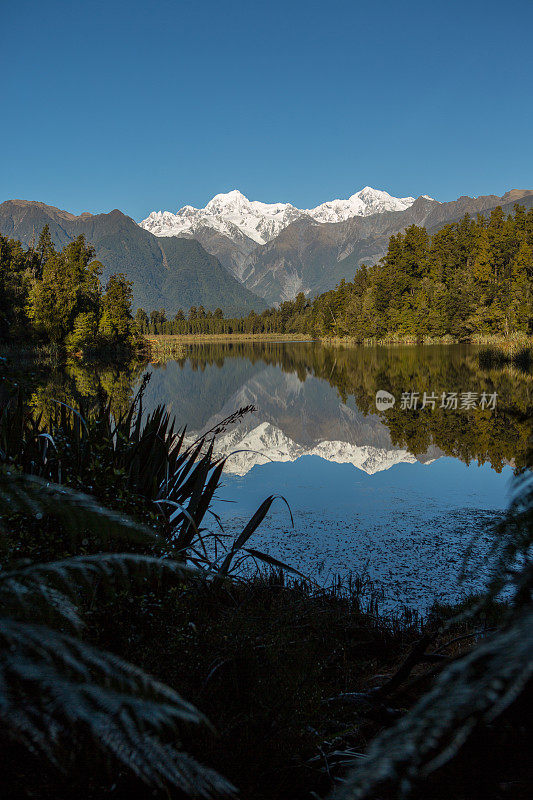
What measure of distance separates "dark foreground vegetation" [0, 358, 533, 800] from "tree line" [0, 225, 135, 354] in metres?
37.3

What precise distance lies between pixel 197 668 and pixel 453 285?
57821 mm

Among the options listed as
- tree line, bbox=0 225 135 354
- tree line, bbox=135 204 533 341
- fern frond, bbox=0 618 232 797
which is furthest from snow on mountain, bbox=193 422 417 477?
tree line, bbox=135 204 533 341

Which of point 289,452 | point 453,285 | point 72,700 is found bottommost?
point 289,452

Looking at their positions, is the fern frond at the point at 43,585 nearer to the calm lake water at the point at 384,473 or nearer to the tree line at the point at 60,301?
the calm lake water at the point at 384,473

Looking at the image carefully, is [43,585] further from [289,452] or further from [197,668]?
[289,452]

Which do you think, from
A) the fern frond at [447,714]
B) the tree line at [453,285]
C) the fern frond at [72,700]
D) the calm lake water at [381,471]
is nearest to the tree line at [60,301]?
the tree line at [453,285]

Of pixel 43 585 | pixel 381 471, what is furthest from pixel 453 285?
pixel 43 585

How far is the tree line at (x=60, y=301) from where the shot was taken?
41716 mm

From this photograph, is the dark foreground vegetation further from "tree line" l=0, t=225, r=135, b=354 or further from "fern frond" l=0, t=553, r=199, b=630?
"tree line" l=0, t=225, r=135, b=354

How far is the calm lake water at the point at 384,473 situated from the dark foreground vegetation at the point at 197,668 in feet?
0.56

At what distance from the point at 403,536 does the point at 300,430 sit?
9904 mm

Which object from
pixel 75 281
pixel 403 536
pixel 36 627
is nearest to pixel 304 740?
pixel 36 627

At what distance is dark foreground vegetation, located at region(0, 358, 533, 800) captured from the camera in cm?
36

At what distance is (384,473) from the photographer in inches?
405
